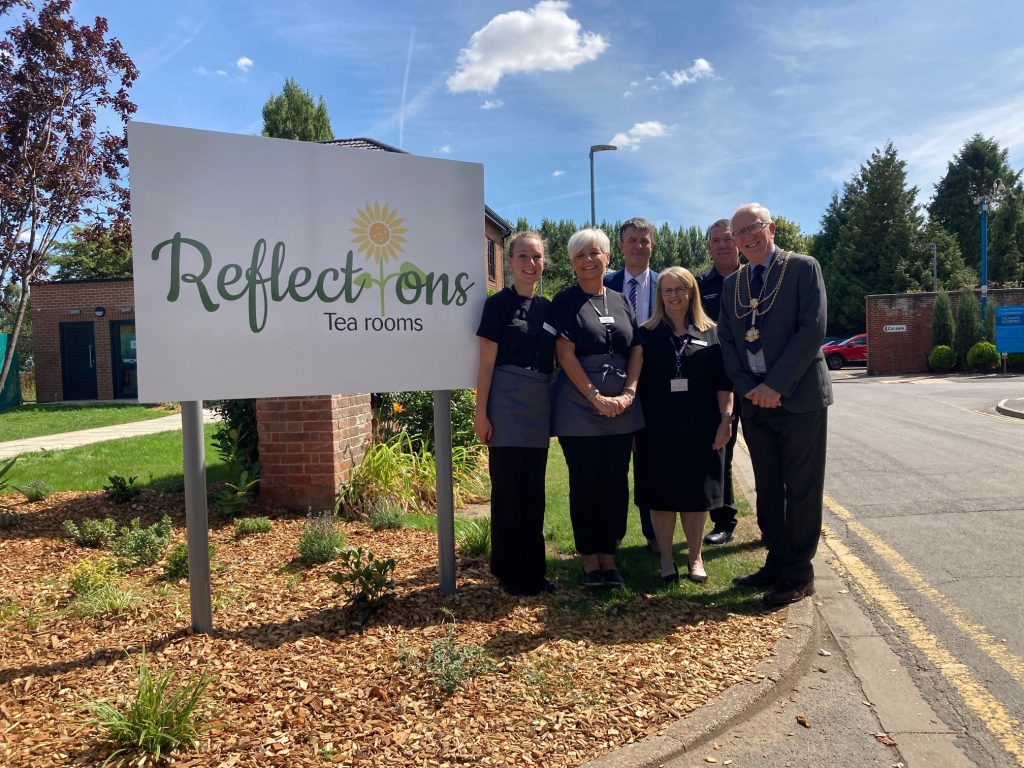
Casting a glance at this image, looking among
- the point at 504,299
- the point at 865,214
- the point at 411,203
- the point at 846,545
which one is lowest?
the point at 846,545

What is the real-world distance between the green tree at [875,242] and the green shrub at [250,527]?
4218 cm

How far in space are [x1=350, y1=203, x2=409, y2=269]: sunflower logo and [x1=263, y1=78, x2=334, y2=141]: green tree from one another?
3434 cm

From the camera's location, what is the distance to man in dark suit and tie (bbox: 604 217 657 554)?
15.0ft

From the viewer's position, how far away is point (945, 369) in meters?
26.0

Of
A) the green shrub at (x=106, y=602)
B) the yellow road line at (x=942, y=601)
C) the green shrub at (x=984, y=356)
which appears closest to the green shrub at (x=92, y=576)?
the green shrub at (x=106, y=602)

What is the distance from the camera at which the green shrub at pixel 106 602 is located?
331 cm

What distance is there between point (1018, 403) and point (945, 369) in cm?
1387

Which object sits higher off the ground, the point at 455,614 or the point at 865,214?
the point at 865,214

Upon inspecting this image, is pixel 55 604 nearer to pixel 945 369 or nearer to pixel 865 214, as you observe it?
pixel 945 369

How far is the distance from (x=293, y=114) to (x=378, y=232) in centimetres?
3560

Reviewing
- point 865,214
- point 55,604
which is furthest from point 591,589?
point 865,214

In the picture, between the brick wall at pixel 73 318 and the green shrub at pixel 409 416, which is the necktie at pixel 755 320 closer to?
the green shrub at pixel 409 416

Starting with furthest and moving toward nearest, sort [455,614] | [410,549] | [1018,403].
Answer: [1018,403] < [410,549] < [455,614]

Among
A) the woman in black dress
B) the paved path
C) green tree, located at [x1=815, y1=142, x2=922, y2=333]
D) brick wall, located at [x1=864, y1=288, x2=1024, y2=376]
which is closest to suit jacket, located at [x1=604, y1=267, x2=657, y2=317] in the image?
the woman in black dress
